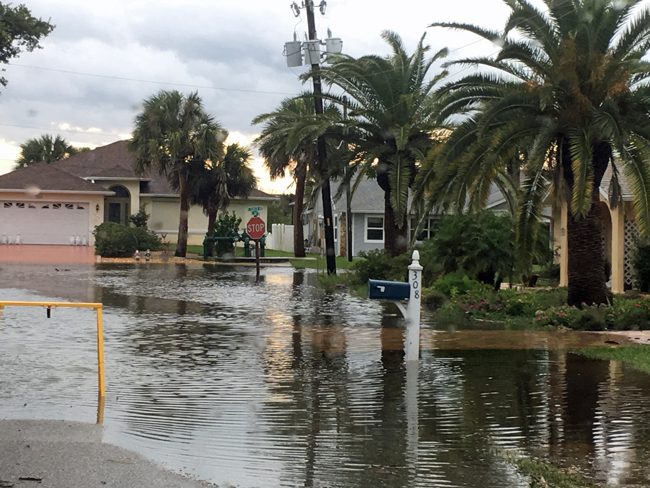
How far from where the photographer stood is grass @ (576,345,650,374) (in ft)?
38.9

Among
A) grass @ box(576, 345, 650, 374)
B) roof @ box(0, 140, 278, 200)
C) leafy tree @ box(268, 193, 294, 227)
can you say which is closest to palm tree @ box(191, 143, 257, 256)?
roof @ box(0, 140, 278, 200)

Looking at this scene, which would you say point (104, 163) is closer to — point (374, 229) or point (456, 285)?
point (374, 229)

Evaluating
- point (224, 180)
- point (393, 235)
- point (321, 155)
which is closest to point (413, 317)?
point (393, 235)

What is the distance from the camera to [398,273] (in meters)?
25.9

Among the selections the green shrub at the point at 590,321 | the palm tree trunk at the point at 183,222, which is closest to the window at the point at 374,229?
the palm tree trunk at the point at 183,222

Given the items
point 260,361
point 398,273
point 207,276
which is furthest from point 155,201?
point 260,361

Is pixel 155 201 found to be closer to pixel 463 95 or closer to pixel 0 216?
pixel 0 216

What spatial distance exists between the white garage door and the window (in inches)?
656

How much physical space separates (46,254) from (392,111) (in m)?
23.1

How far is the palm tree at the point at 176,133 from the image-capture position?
46.0m

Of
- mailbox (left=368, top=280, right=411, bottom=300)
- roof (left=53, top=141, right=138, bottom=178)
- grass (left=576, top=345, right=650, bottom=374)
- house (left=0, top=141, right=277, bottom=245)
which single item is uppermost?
Result: roof (left=53, top=141, right=138, bottom=178)

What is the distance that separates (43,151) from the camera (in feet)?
244

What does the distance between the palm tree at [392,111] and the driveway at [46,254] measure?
16170 mm

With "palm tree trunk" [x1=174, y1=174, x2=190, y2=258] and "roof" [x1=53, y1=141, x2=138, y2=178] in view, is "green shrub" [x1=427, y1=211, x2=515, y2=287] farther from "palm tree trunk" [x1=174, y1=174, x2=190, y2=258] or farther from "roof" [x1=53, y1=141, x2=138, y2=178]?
"roof" [x1=53, y1=141, x2=138, y2=178]
